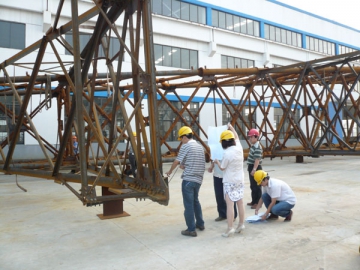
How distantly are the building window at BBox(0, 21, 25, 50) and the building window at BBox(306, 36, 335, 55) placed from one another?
26666 millimetres

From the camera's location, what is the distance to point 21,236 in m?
5.13

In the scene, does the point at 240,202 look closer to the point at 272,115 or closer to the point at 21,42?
the point at 21,42

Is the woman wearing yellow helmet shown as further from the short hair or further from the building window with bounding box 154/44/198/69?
the building window with bounding box 154/44/198/69

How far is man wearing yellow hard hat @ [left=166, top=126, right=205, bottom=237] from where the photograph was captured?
4.98 m

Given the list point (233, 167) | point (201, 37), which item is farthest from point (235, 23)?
point (233, 167)

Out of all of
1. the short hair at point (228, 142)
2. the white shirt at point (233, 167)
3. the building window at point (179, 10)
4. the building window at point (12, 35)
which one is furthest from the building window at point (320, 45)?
the white shirt at point (233, 167)

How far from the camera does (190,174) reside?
503cm

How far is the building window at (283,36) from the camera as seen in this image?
1130 inches

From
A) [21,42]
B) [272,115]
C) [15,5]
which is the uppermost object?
[15,5]

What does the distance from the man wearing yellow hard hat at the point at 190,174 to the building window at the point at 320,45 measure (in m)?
31.1

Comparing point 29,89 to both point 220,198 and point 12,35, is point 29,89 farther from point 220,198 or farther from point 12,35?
point 12,35

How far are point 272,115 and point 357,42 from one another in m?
20.2

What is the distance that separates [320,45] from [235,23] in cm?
1270

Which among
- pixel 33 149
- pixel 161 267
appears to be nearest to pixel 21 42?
pixel 33 149
